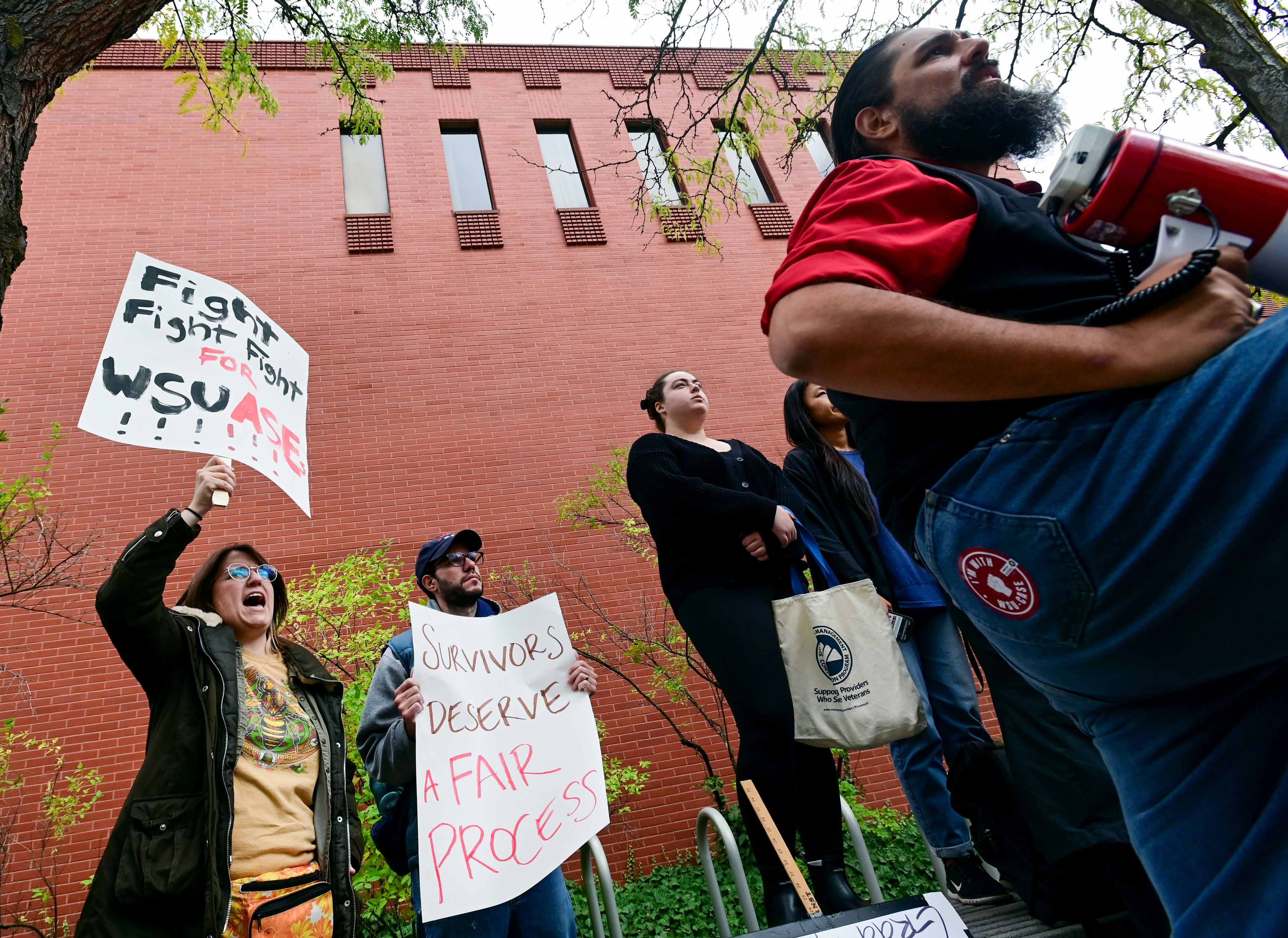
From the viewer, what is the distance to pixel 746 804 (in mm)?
2320

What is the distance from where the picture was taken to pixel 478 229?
8.91 m

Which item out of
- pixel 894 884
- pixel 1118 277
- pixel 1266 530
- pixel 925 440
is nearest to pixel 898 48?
pixel 1118 277

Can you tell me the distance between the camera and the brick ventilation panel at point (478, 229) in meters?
8.84

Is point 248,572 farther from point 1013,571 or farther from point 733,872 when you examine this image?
point 1013,571

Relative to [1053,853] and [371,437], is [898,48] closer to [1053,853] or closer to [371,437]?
[1053,853]

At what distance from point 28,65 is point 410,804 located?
2.53 m

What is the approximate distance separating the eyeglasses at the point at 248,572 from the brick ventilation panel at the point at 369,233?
6.32m

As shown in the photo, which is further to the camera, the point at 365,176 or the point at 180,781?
the point at 365,176

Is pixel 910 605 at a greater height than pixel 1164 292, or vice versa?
pixel 910 605

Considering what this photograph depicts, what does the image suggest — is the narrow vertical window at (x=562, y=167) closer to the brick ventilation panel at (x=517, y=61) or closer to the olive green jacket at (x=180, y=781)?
the brick ventilation panel at (x=517, y=61)

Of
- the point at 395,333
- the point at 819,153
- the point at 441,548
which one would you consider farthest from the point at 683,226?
the point at 441,548

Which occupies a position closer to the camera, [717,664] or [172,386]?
[717,664]

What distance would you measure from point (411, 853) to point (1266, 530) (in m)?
2.60

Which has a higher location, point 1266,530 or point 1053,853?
point 1266,530
